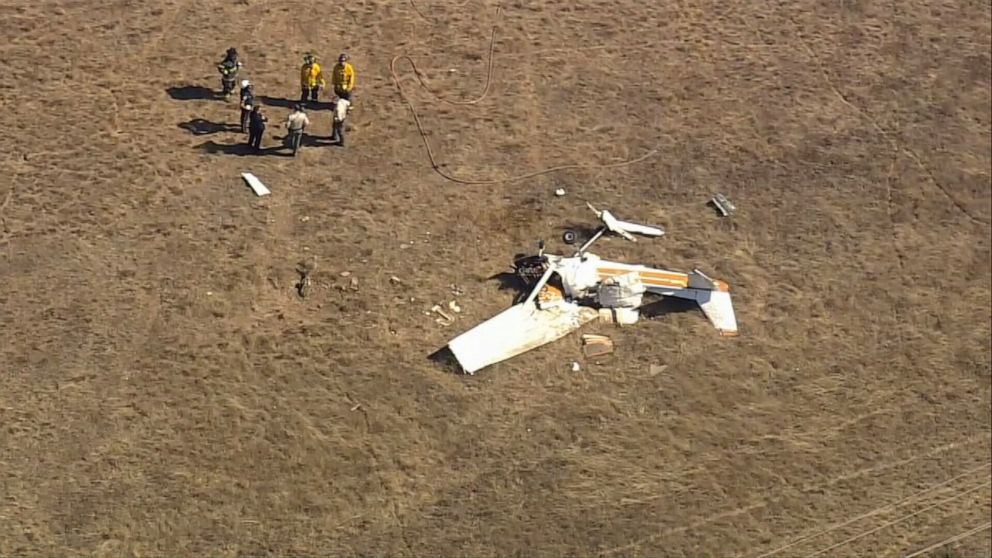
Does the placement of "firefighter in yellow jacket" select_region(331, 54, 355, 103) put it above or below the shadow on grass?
above

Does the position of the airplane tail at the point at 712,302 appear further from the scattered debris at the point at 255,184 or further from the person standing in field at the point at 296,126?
the scattered debris at the point at 255,184

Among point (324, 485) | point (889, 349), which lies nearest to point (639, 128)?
point (889, 349)

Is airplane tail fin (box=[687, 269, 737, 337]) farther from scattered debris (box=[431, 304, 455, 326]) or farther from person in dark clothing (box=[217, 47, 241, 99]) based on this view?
person in dark clothing (box=[217, 47, 241, 99])

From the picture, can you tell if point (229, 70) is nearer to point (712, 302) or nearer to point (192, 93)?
point (192, 93)

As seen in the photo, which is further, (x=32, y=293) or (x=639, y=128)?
(x=639, y=128)

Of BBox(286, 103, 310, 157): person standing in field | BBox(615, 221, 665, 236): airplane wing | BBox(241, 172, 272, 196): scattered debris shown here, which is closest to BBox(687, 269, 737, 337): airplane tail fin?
BBox(615, 221, 665, 236): airplane wing

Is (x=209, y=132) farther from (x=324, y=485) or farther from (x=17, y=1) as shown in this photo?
(x=324, y=485)
